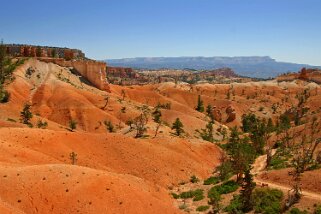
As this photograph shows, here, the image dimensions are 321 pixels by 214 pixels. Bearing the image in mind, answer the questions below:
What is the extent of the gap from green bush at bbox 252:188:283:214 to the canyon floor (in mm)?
1795

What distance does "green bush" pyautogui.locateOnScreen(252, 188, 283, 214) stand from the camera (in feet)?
108

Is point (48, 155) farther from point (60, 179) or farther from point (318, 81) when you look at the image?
point (318, 81)

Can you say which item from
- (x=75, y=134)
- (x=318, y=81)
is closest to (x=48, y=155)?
(x=75, y=134)

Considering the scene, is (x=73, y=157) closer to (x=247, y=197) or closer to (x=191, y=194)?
(x=191, y=194)

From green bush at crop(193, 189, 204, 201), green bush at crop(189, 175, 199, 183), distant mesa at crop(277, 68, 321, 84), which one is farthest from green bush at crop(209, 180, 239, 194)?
distant mesa at crop(277, 68, 321, 84)

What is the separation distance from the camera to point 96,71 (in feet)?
356

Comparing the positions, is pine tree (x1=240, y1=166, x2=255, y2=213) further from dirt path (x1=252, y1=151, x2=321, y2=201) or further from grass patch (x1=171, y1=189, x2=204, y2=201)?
grass patch (x1=171, y1=189, x2=204, y2=201)

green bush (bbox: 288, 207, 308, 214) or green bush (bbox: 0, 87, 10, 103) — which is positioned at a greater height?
green bush (bbox: 0, 87, 10, 103)

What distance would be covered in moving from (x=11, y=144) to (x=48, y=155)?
13.8 feet

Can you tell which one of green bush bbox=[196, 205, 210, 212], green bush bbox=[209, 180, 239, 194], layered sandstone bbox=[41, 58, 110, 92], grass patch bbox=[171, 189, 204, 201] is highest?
layered sandstone bbox=[41, 58, 110, 92]

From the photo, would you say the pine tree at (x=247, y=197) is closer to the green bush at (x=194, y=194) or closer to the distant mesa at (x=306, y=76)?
the green bush at (x=194, y=194)

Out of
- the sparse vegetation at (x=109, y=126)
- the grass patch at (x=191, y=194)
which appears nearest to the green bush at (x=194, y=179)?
the grass patch at (x=191, y=194)

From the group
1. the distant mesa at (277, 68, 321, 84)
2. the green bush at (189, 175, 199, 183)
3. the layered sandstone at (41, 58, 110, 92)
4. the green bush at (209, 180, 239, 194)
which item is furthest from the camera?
the distant mesa at (277, 68, 321, 84)

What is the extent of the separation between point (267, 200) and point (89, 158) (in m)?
20.2
